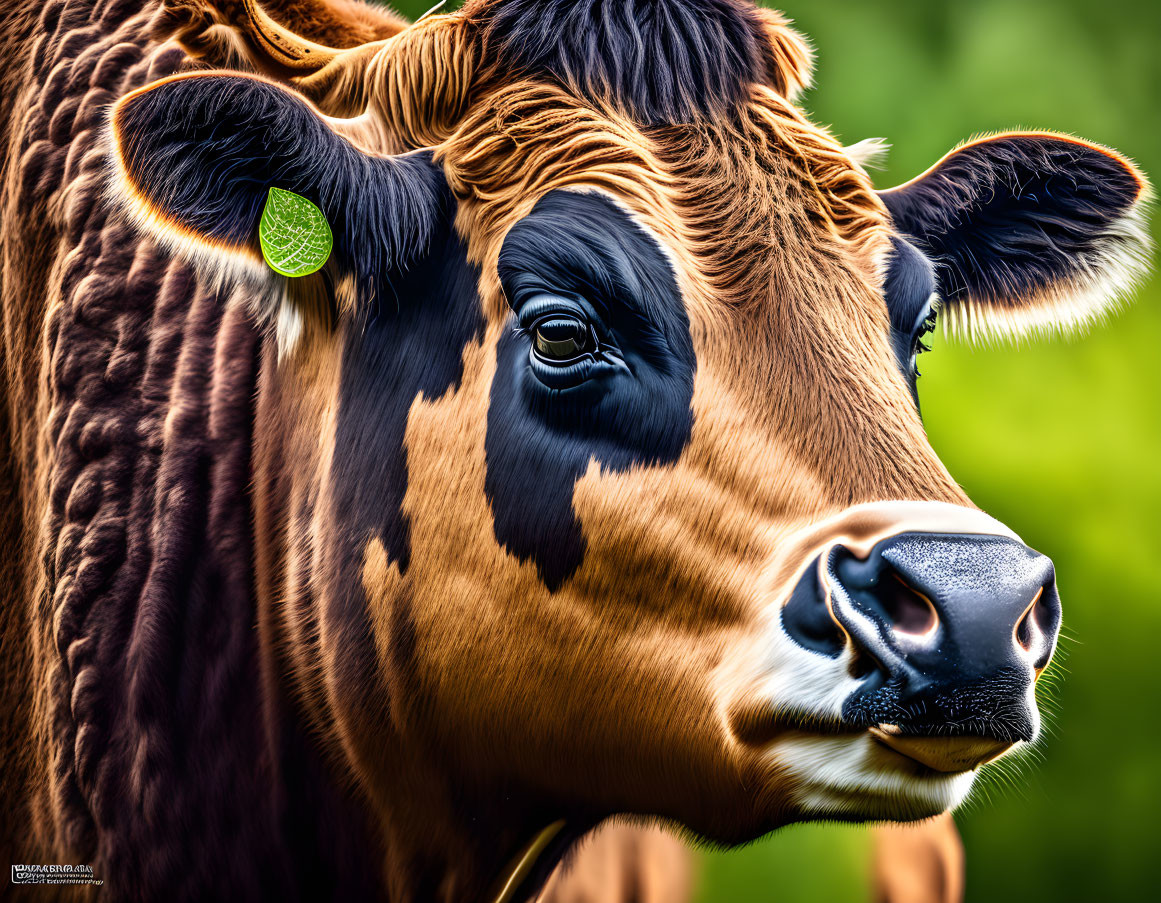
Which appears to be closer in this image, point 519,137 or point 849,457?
point 849,457

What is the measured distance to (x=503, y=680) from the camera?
218 centimetres

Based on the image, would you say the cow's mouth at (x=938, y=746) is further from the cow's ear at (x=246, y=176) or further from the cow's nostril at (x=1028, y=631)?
the cow's ear at (x=246, y=176)

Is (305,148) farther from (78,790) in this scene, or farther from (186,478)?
(78,790)

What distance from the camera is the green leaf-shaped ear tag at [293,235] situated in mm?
2266

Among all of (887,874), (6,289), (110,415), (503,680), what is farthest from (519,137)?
(887,874)

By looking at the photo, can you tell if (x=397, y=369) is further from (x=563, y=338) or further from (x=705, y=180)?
(x=705, y=180)

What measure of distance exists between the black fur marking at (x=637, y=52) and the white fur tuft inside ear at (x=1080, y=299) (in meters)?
1.14

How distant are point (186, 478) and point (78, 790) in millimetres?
859

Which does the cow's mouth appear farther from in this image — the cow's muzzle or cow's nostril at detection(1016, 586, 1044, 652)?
cow's nostril at detection(1016, 586, 1044, 652)

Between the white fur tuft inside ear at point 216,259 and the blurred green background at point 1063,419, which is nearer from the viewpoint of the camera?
the white fur tuft inside ear at point 216,259

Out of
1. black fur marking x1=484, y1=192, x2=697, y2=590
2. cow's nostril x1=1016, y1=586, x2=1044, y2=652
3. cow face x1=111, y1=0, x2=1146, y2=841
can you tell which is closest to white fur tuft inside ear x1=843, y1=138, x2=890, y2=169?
cow face x1=111, y1=0, x2=1146, y2=841

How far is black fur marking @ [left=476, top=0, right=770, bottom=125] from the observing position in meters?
2.29

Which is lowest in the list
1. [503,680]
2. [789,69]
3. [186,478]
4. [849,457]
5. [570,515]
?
[186,478]

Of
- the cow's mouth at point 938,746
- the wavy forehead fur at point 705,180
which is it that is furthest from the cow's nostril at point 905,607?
the wavy forehead fur at point 705,180
